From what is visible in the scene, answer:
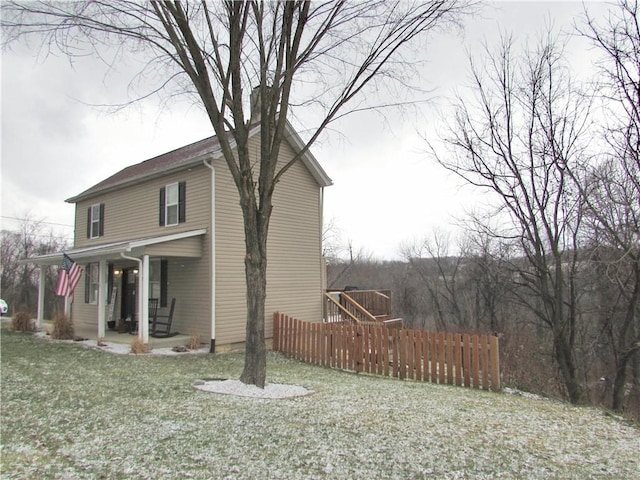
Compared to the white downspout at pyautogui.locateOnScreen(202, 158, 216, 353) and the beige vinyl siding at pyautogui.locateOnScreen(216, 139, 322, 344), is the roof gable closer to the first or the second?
the beige vinyl siding at pyautogui.locateOnScreen(216, 139, 322, 344)

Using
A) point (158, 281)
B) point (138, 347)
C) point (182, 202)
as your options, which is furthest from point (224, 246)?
point (138, 347)

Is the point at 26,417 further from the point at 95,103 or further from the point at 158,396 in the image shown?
the point at 95,103

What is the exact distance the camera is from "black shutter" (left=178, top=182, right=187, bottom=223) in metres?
12.2

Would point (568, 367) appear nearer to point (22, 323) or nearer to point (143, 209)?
point (143, 209)

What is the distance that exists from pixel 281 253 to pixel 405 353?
5.73 meters

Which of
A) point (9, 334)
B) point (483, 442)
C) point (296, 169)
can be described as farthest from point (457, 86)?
point (9, 334)

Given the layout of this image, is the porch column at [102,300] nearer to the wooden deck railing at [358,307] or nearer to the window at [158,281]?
the window at [158,281]

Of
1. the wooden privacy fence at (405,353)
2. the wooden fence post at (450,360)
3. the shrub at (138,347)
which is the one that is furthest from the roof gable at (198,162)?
the wooden fence post at (450,360)

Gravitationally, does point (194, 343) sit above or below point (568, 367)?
above

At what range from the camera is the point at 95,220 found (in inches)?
622

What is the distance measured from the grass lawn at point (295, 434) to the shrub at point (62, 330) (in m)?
5.97

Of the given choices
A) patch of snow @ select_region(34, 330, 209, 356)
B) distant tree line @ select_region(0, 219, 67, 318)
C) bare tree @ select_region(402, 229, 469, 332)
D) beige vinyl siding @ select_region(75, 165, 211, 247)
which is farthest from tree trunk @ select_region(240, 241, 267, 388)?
distant tree line @ select_region(0, 219, 67, 318)

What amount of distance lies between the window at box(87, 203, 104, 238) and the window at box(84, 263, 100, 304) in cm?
119

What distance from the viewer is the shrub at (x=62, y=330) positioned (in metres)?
12.3
